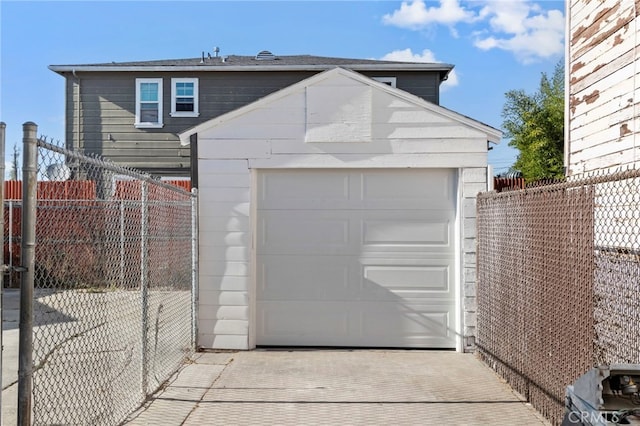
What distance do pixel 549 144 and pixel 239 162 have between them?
17.3 m

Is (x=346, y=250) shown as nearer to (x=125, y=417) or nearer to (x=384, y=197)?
(x=384, y=197)

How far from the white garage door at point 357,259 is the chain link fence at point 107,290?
103cm

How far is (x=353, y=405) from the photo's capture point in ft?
16.1

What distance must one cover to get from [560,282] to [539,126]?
18833mm

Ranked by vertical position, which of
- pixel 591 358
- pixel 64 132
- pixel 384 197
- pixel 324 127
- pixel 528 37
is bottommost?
pixel 591 358

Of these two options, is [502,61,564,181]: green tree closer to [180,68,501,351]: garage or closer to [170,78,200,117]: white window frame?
[170,78,200,117]: white window frame

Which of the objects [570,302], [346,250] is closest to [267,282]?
[346,250]

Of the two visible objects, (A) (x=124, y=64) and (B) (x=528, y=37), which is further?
(B) (x=528, y=37)

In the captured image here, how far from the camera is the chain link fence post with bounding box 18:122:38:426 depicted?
2.71m

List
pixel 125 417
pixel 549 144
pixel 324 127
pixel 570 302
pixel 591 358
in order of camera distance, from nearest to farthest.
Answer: pixel 591 358 < pixel 570 302 < pixel 125 417 < pixel 324 127 < pixel 549 144

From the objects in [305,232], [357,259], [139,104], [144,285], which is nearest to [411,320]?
[357,259]

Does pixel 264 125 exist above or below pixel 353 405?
above

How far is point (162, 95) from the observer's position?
14875mm

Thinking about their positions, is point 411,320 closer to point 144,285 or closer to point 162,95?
point 144,285
